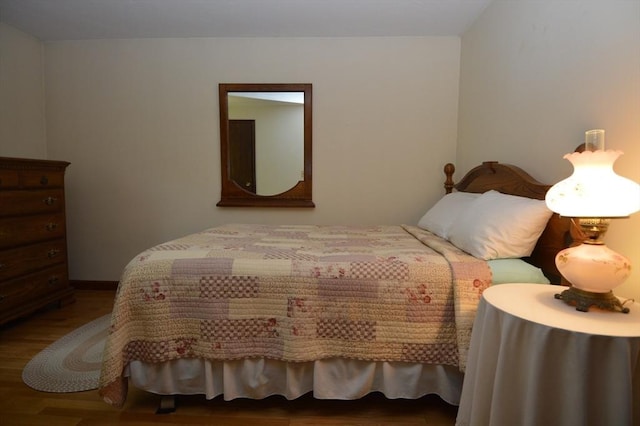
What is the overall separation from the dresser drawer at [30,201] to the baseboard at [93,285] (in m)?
0.86

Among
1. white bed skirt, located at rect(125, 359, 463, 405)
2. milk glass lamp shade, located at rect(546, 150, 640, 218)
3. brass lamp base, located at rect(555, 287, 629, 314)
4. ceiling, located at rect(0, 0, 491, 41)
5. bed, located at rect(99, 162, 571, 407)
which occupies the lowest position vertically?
white bed skirt, located at rect(125, 359, 463, 405)

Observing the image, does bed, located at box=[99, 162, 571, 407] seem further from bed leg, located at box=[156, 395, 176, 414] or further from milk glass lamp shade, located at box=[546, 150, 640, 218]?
milk glass lamp shade, located at box=[546, 150, 640, 218]

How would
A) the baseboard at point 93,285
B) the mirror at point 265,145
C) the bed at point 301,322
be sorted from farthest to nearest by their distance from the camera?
the baseboard at point 93,285 → the mirror at point 265,145 → the bed at point 301,322

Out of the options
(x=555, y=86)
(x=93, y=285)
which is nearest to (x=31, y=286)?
(x=93, y=285)

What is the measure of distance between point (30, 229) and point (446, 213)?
2862mm

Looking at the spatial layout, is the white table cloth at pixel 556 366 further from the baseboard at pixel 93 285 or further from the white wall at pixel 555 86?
the baseboard at pixel 93 285

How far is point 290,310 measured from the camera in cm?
140

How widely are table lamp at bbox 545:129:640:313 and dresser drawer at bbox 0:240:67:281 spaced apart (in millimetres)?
3043

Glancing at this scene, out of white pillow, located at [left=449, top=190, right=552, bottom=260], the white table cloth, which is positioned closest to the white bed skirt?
the white table cloth

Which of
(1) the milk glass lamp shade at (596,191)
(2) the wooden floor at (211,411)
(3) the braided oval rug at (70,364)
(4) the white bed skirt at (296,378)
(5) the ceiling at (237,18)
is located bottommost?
(3) the braided oval rug at (70,364)

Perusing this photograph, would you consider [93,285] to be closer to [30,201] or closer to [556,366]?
[30,201]

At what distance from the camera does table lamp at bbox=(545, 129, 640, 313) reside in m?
0.98

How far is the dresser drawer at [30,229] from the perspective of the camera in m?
2.21

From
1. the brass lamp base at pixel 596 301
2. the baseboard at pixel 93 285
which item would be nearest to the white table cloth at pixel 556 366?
the brass lamp base at pixel 596 301
